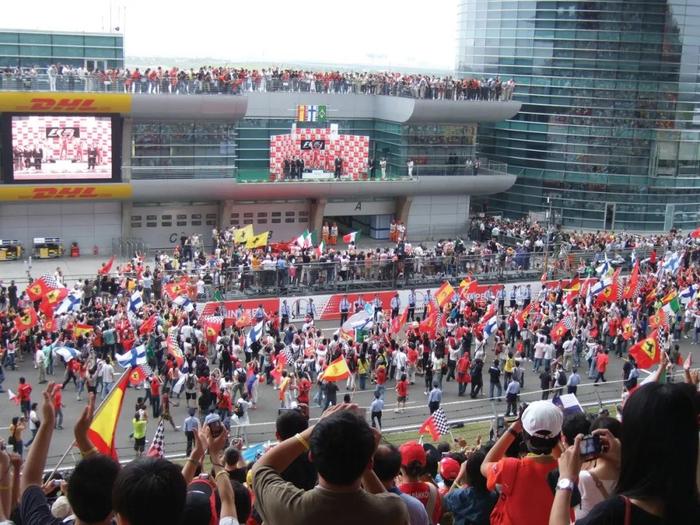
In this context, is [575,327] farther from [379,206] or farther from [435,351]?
[379,206]

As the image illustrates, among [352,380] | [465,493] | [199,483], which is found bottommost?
[352,380]

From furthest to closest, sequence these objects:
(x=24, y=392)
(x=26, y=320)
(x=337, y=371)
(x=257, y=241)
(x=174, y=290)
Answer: (x=257, y=241), (x=174, y=290), (x=26, y=320), (x=337, y=371), (x=24, y=392)

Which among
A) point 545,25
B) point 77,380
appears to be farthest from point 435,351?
point 545,25

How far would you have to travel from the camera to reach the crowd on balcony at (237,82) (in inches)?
1600

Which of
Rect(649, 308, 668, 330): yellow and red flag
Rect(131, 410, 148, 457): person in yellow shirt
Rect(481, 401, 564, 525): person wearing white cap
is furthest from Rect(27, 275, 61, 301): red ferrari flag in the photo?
Rect(481, 401, 564, 525): person wearing white cap

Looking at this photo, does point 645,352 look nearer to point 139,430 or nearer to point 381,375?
point 381,375

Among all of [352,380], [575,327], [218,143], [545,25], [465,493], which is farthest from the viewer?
[545,25]

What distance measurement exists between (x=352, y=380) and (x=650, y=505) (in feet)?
75.1

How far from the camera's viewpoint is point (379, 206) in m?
50.7

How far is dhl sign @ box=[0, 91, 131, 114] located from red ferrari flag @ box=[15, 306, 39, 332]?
15567 mm

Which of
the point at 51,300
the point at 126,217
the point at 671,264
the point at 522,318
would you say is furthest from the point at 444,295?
the point at 126,217

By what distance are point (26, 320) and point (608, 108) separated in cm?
3672

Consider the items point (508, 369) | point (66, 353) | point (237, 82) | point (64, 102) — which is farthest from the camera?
point (237, 82)

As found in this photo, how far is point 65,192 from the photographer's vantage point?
41719 millimetres
